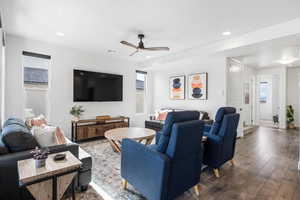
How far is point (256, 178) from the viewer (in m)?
2.46

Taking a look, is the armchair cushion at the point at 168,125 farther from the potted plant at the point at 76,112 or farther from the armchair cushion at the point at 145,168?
the potted plant at the point at 76,112

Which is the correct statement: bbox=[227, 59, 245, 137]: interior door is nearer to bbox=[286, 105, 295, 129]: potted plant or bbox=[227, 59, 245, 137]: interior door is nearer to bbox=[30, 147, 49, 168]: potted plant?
bbox=[286, 105, 295, 129]: potted plant

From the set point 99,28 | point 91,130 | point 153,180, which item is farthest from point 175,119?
point 91,130

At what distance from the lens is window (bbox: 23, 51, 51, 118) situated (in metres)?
3.87

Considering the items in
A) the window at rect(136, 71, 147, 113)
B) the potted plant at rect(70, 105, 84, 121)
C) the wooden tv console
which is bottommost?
the wooden tv console

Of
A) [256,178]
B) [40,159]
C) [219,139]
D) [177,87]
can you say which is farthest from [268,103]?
[40,159]

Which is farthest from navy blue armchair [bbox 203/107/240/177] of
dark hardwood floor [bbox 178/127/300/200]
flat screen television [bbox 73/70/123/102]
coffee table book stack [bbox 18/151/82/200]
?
flat screen television [bbox 73/70/123/102]

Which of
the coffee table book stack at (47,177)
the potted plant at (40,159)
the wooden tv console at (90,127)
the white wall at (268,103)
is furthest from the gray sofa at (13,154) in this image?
the white wall at (268,103)

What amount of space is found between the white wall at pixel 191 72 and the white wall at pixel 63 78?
1188 mm

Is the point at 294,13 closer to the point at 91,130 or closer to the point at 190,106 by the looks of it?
the point at 190,106

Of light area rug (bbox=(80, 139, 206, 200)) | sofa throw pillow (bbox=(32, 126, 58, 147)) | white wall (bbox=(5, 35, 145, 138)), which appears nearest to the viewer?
sofa throw pillow (bbox=(32, 126, 58, 147))

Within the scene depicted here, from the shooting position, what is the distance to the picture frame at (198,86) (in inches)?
201

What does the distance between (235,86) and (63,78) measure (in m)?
5.04

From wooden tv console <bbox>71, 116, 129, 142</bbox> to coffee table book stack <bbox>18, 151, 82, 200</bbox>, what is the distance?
2.75m
